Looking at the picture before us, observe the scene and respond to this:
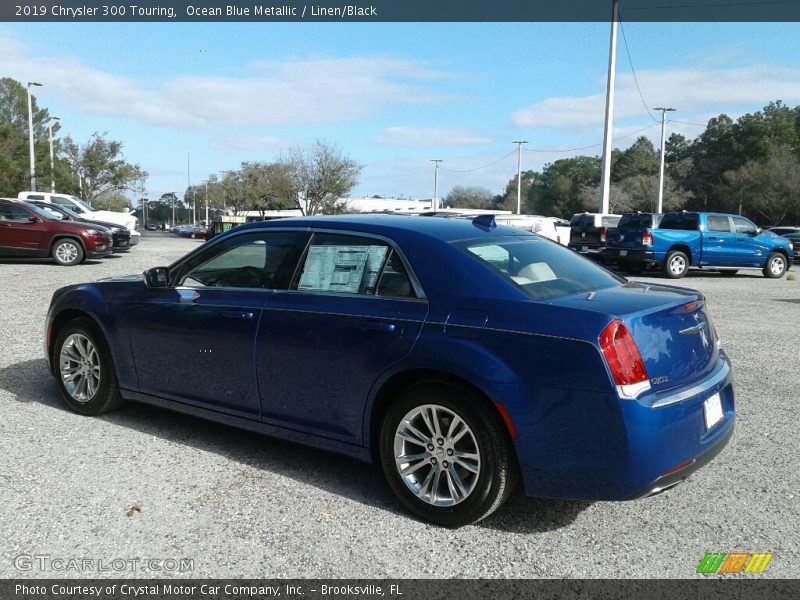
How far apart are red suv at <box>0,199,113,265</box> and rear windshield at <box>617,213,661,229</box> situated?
14.3 m

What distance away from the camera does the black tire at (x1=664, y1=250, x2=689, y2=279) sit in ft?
63.0

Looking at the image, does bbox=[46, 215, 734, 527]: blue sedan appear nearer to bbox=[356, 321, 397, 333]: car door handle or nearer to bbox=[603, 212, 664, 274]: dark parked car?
bbox=[356, 321, 397, 333]: car door handle

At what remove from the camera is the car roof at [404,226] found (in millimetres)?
4129

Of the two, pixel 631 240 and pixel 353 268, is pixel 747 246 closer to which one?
pixel 631 240

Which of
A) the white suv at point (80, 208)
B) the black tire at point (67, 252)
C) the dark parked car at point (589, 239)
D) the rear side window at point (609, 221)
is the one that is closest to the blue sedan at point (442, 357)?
the black tire at point (67, 252)

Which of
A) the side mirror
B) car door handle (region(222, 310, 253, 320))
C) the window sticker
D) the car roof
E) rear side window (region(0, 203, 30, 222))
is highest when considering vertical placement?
rear side window (region(0, 203, 30, 222))

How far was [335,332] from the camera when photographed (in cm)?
396

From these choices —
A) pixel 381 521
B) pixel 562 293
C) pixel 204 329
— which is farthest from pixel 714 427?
pixel 204 329

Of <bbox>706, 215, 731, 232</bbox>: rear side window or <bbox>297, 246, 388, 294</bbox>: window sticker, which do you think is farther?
<bbox>706, 215, 731, 232</bbox>: rear side window

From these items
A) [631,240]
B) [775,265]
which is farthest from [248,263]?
[775,265]

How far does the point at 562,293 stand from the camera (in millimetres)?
3744

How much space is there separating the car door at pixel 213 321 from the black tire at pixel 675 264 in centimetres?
1663

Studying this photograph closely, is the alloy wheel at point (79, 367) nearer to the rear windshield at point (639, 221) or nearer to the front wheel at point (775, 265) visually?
the rear windshield at point (639, 221)

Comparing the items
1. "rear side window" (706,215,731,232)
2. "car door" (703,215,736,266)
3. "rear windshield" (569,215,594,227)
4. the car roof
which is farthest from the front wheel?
the car roof
